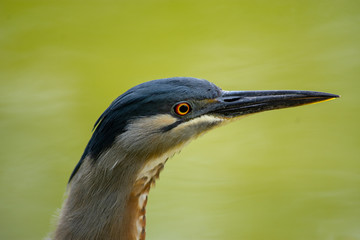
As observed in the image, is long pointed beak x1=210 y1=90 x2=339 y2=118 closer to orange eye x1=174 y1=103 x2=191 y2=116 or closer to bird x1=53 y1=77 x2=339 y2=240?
bird x1=53 y1=77 x2=339 y2=240

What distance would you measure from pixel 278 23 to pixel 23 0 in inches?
100

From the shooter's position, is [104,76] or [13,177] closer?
[13,177]

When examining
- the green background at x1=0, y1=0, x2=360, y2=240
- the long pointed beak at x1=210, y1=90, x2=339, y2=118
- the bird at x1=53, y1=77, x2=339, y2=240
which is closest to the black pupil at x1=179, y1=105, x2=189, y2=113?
the bird at x1=53, y1=77, x2=339, y2=240

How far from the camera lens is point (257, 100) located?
2188 mm

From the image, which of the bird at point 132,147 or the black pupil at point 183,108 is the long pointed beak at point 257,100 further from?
the black pupil at point 183,108

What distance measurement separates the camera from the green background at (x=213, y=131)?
11.8 feet

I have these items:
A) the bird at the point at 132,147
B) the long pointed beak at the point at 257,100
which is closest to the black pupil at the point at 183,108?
the bird at the point at 132,147

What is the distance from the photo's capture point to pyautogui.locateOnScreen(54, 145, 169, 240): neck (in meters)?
2.03

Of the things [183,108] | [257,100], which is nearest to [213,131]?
[257,100]

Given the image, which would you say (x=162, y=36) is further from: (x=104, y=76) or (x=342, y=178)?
(x=342, y=178)

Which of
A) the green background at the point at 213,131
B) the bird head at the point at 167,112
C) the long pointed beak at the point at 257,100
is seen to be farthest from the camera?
the green background at the point at 213,131

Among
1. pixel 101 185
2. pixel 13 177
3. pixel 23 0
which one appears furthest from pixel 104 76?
pixel 101 185

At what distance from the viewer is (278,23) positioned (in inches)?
196

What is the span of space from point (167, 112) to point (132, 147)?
185 mm
